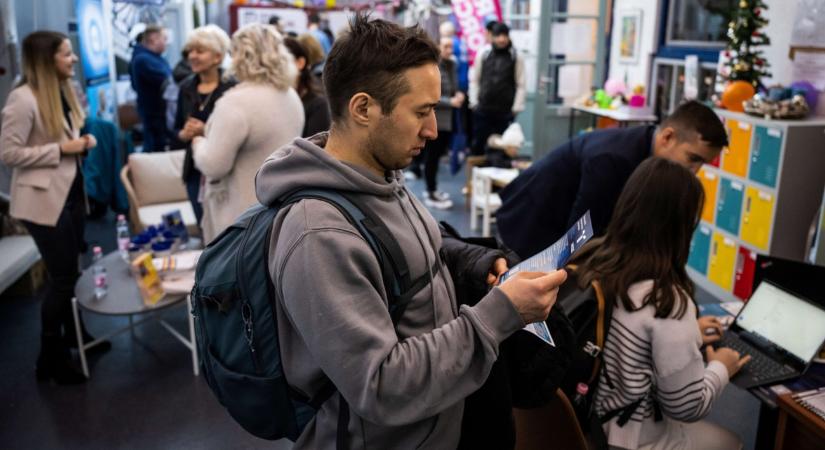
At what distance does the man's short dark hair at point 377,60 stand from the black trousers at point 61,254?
2.42 metres

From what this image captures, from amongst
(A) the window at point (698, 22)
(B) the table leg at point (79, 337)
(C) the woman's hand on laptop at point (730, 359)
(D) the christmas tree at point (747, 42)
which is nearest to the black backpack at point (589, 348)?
(C) the woman's hand on laptop at point (730, 359)

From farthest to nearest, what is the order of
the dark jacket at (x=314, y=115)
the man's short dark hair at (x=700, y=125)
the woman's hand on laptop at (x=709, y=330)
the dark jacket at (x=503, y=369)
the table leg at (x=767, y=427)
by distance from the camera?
the dark jacket at (x=314, y=115) → the man's short dark hair at (x=700, y=125) → the woman's hand on laptop at (x=709, y=330) → the table leg at (x=767, y=427) → the dark jacket at (x=503, y=369)

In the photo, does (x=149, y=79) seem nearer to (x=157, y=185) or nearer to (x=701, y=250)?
(x=157, y=185)

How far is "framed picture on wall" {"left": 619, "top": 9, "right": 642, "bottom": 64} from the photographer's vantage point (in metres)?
6.47

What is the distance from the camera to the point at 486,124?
7141 millimetres

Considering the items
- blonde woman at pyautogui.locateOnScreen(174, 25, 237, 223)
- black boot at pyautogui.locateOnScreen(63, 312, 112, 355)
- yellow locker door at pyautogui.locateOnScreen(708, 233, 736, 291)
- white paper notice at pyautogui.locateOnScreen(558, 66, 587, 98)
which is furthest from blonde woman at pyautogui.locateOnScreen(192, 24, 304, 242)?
white paper notice at pyautogui.locateOnScreen(558, 66, 587, 98)

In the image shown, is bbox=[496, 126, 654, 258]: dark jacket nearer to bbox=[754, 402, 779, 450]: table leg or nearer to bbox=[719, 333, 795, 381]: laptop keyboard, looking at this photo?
bbox=[719, 333, 795, 381]: laptop keyboard

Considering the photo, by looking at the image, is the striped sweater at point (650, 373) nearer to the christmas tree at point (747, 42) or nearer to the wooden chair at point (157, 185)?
the christmas tree at point (747, 42)

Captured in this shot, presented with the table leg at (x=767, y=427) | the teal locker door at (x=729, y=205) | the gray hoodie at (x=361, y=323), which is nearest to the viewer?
the gray hoodie at (x=361, y=323)

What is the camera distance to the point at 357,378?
3.27 feet

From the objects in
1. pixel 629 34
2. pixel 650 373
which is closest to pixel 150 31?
pixel 629 34

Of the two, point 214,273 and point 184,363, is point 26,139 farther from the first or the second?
point 214,273

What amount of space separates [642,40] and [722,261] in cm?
283

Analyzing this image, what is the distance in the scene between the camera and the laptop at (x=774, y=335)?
197 centimetres
